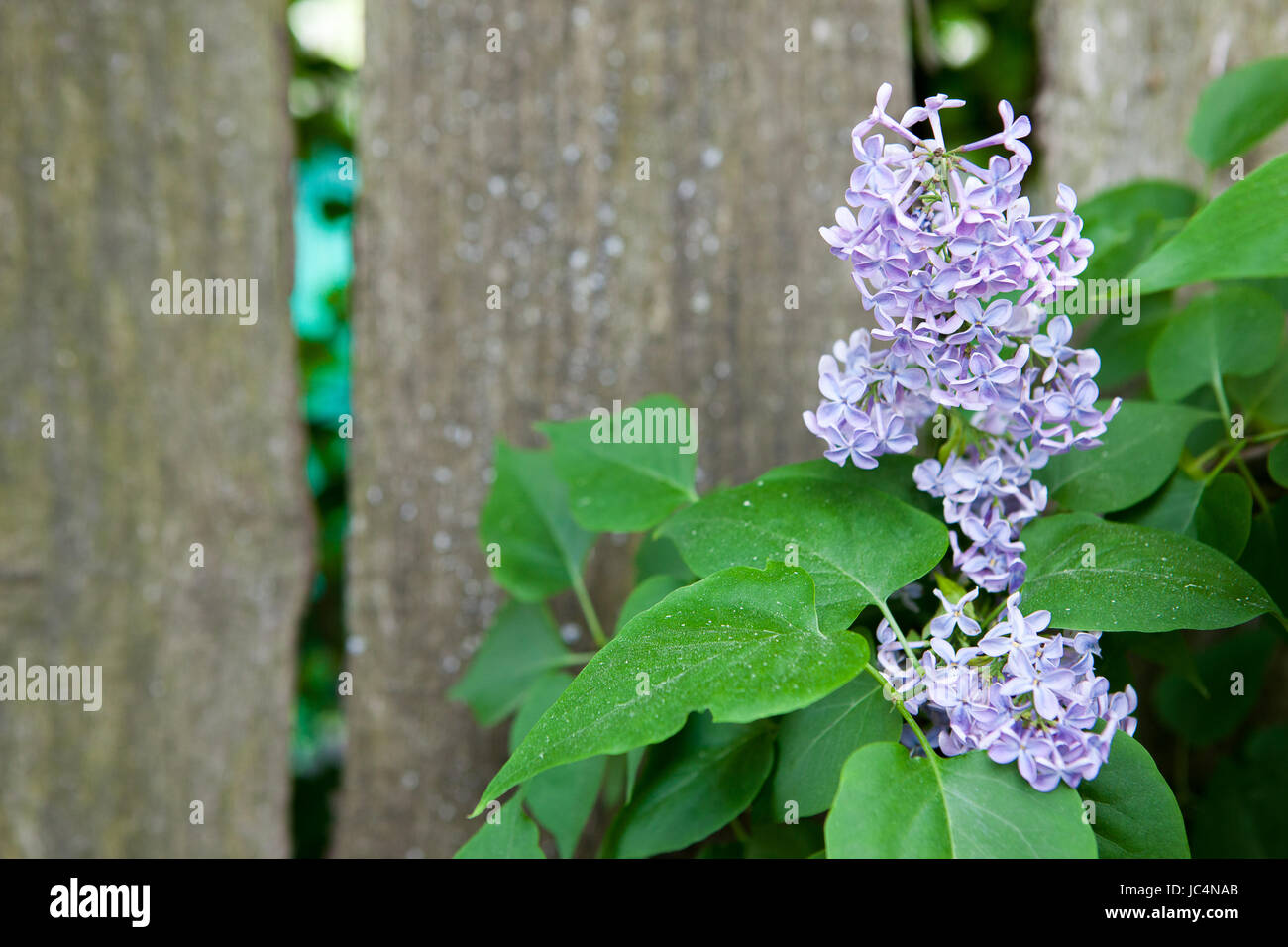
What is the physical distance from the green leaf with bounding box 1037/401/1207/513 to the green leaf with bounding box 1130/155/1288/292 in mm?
110

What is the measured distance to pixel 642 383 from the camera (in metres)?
0.73

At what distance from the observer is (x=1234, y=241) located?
341 millimetres

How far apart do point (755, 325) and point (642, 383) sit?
112 millimetres

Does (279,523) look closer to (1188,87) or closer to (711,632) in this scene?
(711,632)

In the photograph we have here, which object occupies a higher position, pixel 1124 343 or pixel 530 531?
pixel 1124 343

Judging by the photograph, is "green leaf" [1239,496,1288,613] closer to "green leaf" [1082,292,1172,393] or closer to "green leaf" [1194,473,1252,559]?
"green leaf" [1194,473,1252,559]

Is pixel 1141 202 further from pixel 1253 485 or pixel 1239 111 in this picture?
pixel 1253 485

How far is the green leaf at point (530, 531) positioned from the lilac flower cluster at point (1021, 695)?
286 millimetres

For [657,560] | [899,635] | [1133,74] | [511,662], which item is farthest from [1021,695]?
[1133,74]

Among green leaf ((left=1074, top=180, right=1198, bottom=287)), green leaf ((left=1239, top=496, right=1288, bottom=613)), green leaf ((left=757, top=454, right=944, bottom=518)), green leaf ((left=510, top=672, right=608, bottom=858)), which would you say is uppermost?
green leaf ((left=1074, top=180, right=1198, bottom=287))

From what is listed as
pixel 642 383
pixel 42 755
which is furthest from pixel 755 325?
pixel 42 755

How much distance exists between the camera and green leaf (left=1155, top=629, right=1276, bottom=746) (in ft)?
2.02

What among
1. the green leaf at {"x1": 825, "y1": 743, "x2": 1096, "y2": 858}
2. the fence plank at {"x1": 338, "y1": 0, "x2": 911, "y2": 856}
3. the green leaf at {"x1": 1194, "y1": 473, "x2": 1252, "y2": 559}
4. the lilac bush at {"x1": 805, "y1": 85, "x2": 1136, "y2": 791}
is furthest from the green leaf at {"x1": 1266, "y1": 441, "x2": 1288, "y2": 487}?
the fence plank at {"x1": 338, "y1": 0, "x2": 911, "y2": 856}

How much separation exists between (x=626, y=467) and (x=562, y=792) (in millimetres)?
201
